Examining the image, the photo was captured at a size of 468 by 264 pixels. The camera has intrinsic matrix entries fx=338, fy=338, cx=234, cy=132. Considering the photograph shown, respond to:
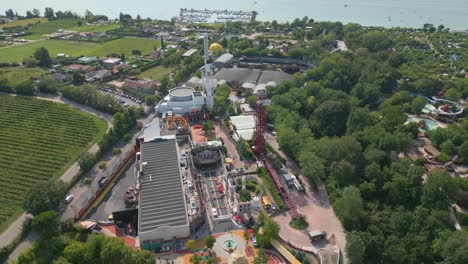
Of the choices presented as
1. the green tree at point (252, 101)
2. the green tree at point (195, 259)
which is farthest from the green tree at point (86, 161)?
the green tree at point (252, 101)

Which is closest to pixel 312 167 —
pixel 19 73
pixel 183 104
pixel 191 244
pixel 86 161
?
pixel 191 244

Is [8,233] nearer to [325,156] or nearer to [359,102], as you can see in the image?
[325,156]

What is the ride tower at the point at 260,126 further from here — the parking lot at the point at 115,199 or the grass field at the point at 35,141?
the grass field at the point at 35,141

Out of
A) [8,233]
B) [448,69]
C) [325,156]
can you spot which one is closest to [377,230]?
[325,156]

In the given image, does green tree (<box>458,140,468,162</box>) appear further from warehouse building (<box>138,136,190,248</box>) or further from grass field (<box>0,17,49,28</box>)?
grass field (<box>0,17,49,28</box>)

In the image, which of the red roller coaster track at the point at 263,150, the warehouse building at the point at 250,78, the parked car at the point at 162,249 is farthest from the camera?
the warehouse building at the point at 250,78

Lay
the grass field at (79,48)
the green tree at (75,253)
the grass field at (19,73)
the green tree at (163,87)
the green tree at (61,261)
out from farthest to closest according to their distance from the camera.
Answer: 1. the grass field at (79,48)
2. the grass field at (19,73)
3. the green tree at (163,87)
4. the green tree at (75,253)
5. the green tree at (61,261)
